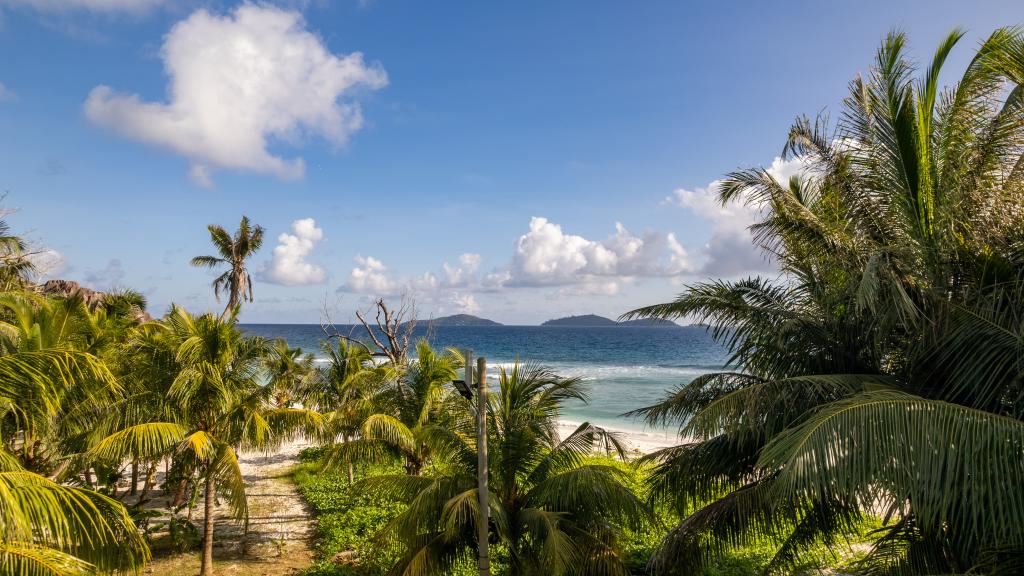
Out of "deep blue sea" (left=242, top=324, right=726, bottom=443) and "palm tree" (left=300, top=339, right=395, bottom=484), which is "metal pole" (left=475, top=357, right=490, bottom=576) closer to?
"deep blue sea" (left=242, top=324, right=726, bottom=443)

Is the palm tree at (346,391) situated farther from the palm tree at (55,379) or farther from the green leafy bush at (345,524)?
the palm tree at (55,379)

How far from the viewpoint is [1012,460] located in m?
3.41

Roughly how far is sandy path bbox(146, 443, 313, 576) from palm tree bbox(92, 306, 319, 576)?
2.48ft

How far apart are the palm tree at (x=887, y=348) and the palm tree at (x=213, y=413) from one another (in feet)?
21.8

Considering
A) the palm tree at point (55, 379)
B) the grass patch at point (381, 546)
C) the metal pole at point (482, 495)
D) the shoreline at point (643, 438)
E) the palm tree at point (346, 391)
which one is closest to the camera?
the palm tree at point (55, 379)

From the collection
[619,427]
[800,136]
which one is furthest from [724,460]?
[619,427]

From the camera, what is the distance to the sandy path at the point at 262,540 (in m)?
9.95

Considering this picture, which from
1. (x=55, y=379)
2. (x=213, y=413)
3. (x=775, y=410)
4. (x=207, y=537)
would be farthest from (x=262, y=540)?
(x=775, y=410)

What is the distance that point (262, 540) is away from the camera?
11367mm

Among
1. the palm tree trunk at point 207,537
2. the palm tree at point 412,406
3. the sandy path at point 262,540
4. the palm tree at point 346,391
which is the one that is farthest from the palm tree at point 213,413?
the palm tree at point 412,406

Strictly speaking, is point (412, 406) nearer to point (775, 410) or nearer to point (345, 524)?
point (345, 524)

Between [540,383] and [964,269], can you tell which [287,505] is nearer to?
[540,383]

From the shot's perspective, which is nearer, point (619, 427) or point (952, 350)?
point (952, 350)

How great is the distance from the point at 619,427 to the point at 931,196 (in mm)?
23300
